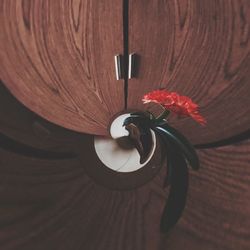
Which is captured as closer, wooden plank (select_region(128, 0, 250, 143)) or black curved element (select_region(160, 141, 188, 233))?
black curved element (select_region(160, 141, 188, 233))

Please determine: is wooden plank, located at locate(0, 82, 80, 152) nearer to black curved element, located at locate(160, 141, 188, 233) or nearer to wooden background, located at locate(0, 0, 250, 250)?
wooden background, located at locate(0, 0, 250, 250)

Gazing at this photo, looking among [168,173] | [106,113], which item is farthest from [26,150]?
[168,173]

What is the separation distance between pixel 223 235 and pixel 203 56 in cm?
40

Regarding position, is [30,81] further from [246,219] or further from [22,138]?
[246,219]

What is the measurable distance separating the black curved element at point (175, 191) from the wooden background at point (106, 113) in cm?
1

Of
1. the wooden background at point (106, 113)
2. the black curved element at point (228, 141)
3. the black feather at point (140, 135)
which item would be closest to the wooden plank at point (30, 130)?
the wooden background at point (106, 113)

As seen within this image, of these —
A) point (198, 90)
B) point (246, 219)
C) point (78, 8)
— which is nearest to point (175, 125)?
point (198, 90)

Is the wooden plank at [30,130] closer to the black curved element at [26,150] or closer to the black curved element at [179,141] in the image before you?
the black curved element at [26,150]

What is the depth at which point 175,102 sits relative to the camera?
81cm

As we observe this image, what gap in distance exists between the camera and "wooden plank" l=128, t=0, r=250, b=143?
861mm

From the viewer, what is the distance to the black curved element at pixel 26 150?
0.76 meters

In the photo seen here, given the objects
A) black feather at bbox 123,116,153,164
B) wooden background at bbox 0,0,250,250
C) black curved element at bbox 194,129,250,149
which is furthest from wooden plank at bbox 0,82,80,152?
black curved element at bbox 194,129,250,149

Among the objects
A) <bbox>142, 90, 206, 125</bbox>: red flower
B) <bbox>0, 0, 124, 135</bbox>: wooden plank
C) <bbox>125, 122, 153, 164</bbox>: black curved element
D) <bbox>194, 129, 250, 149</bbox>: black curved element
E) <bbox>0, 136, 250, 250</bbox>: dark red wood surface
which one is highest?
<bbox>0, 0, 124, 135</bbox>: wooden plank

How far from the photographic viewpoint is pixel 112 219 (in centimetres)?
73
